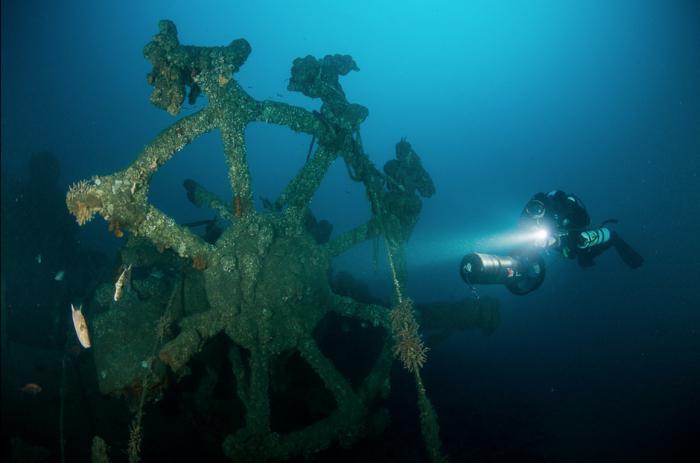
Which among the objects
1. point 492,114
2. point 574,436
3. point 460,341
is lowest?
point 574,436

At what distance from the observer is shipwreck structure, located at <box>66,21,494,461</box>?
3.99 metres

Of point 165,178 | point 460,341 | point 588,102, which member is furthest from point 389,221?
point 588,102

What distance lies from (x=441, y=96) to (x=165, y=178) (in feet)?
250

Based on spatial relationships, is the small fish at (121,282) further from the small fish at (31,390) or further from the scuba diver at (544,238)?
the small fish at (31,390)

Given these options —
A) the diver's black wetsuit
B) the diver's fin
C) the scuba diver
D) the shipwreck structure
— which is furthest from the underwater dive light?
the diver's fin

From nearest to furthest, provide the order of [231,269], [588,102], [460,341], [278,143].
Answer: [231,269], [460,341], [588,102], [278,143]

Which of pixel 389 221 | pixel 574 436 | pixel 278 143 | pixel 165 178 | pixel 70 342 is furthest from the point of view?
pixel 278 143

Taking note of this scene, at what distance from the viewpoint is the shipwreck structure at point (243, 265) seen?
399 cm

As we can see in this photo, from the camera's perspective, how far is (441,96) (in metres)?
108

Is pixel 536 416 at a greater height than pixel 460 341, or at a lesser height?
lesser

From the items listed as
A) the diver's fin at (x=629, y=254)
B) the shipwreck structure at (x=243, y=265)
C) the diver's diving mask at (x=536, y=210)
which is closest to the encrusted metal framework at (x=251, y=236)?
the shipwreck structure at (x=243, y=265)

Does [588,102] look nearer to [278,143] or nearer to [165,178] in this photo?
[278,143]

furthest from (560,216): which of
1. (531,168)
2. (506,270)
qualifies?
(531,168)

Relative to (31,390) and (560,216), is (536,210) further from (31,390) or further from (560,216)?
(31,390)
